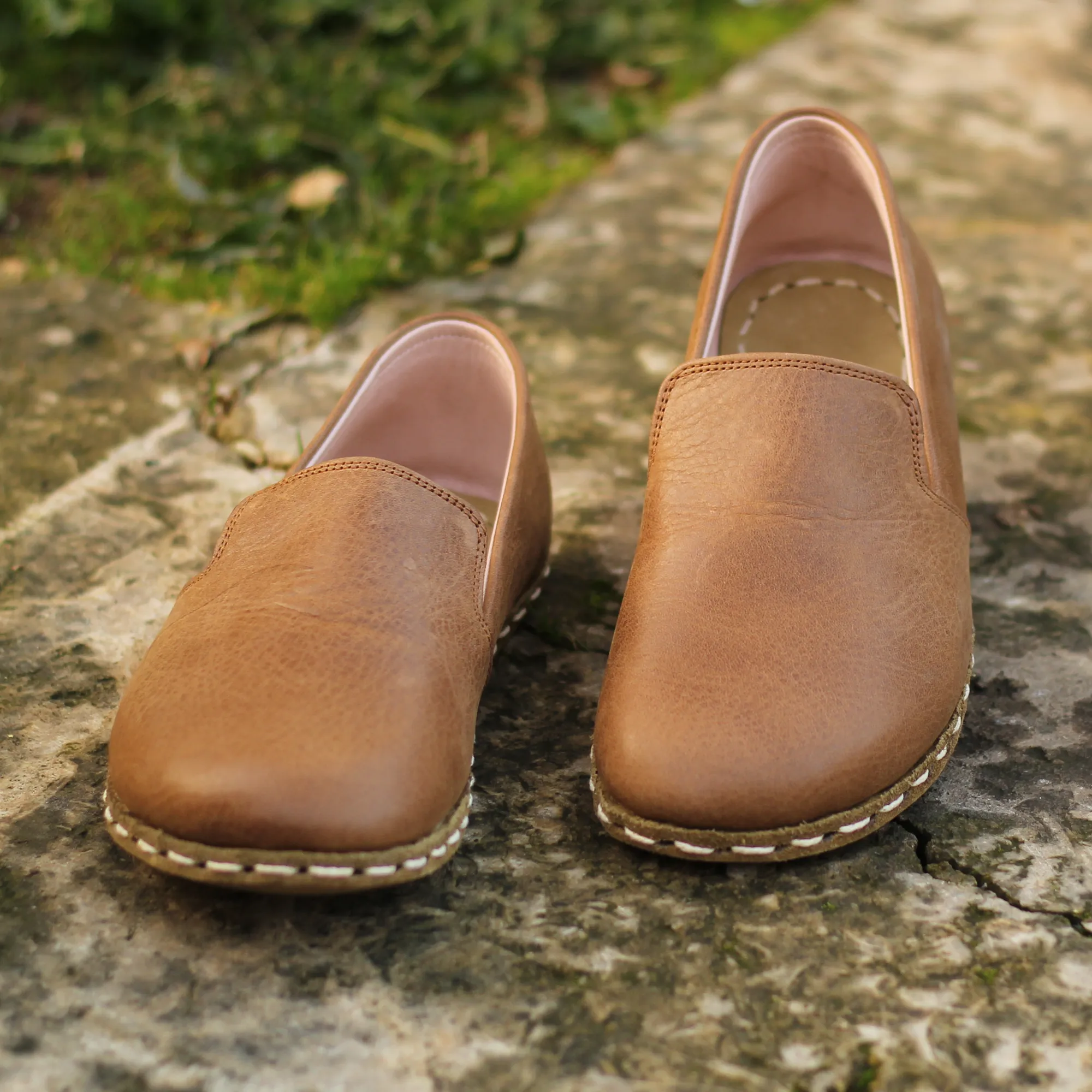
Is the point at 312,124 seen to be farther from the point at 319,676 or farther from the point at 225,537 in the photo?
the point at 319,676

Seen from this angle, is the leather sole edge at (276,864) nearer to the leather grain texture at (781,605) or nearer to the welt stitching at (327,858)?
the welt stitching at (327,858)

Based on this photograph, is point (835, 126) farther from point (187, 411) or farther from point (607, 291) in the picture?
point (187, 411)

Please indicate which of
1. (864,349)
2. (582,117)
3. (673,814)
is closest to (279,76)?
(582,117)

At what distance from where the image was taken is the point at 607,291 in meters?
2.92

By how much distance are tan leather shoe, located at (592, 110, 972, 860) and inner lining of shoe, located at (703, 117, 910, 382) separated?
0.17 m

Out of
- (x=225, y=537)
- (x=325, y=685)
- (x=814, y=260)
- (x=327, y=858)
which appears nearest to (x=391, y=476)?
(x=225, y=537)

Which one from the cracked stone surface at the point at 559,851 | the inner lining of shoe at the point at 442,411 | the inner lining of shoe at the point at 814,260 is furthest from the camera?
the inner lining of shoe at the point at 814,260

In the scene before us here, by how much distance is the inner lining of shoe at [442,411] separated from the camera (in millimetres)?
1936

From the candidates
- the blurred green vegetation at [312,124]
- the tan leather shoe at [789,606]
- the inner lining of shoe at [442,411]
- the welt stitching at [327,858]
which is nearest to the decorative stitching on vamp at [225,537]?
the inner lining of shoe at [442,411]

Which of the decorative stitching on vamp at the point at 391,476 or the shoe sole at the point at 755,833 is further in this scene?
the decorative stitching on vamp at the point at 391,476

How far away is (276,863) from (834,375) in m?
1.00

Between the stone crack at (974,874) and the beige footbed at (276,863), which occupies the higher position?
the beige footbed at (276,863)

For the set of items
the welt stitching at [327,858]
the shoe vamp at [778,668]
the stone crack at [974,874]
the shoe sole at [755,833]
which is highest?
the shoe vamp at [778,668]

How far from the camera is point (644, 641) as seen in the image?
153 cm
